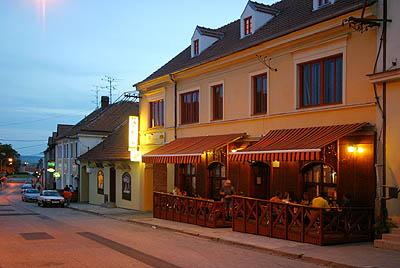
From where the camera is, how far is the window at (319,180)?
16516 millimetres

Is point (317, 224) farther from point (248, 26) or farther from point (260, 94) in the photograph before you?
point (248, 26)

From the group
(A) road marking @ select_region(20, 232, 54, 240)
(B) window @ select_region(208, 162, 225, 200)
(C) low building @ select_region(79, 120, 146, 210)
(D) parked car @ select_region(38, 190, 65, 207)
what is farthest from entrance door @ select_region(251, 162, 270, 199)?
(D) parked car @ select_region(38, 190, 65, 207)

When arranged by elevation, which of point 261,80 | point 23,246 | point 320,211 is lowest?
point 23,246

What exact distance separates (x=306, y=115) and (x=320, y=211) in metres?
4.16

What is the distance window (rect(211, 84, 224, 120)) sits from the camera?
22.6 m

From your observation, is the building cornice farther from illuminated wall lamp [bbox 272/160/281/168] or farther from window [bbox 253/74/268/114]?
window [bbox 253/74/268/114]

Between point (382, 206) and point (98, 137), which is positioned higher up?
point (98, 137)

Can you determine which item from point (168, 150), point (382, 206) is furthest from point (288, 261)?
point (168, 150)

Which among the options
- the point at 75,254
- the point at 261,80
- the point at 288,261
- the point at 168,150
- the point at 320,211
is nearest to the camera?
the point at 288,261

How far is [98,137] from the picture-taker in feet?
152

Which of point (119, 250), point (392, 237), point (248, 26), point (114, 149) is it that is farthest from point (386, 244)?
point (114, 149)

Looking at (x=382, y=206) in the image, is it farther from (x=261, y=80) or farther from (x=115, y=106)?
(x=115, y=106)

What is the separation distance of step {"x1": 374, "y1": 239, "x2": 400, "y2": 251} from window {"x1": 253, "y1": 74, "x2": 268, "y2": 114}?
7382 millimetres

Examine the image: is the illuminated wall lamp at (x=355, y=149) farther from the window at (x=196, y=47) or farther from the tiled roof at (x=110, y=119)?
the tiled roof at (x=110, y=119)
